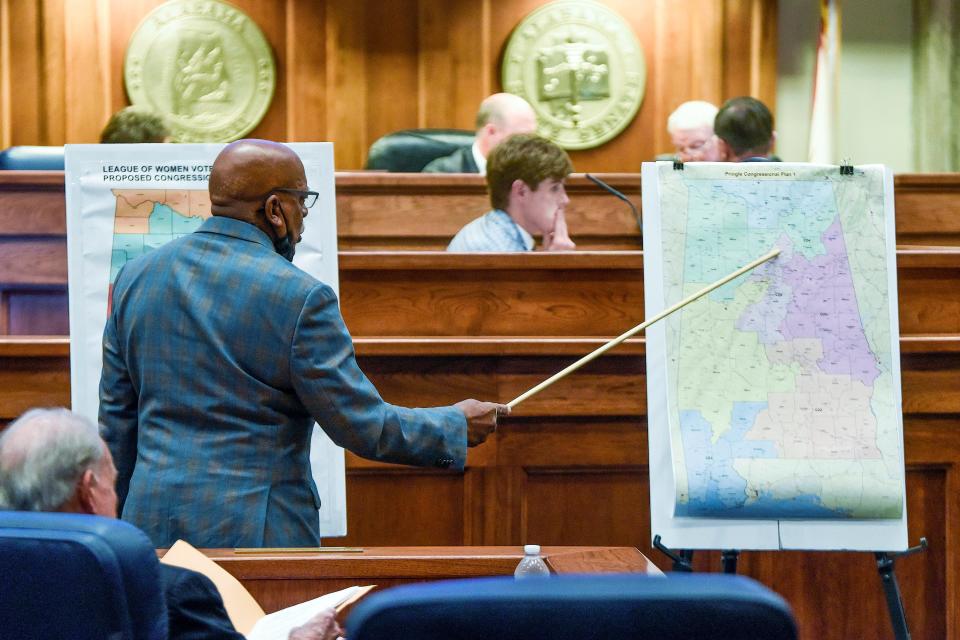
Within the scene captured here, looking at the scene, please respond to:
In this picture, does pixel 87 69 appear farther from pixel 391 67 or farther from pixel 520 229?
pixel 520 229

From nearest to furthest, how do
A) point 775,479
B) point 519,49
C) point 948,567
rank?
point 775,479 < point 948,567 < point 519,49

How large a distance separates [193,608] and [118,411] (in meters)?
0.88

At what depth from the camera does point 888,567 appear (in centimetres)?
254

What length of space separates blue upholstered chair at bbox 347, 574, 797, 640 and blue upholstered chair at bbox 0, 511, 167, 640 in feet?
1.06

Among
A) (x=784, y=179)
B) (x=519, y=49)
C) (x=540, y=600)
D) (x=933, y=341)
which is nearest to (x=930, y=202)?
(x=933, y=341)

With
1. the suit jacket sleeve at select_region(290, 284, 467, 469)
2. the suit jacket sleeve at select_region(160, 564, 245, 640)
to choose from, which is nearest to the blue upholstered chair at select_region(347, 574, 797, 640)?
the suit jacket sleeve at select_region(160, 564, 245, 640)

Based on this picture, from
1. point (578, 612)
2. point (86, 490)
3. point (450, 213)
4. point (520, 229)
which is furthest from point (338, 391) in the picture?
point (450, 213)

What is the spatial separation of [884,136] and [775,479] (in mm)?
4592

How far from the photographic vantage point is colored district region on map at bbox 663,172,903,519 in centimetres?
252

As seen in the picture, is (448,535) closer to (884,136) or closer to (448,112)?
(448,112)

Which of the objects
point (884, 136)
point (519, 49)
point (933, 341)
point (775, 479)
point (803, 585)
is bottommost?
point (803, 585)

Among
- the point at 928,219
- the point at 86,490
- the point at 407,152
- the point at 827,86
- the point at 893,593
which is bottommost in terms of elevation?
the point at 893,593

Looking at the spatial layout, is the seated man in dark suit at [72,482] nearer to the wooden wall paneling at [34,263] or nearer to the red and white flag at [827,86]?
the wooden wall paneling at [34,263]

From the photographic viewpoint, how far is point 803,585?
9.55ft
